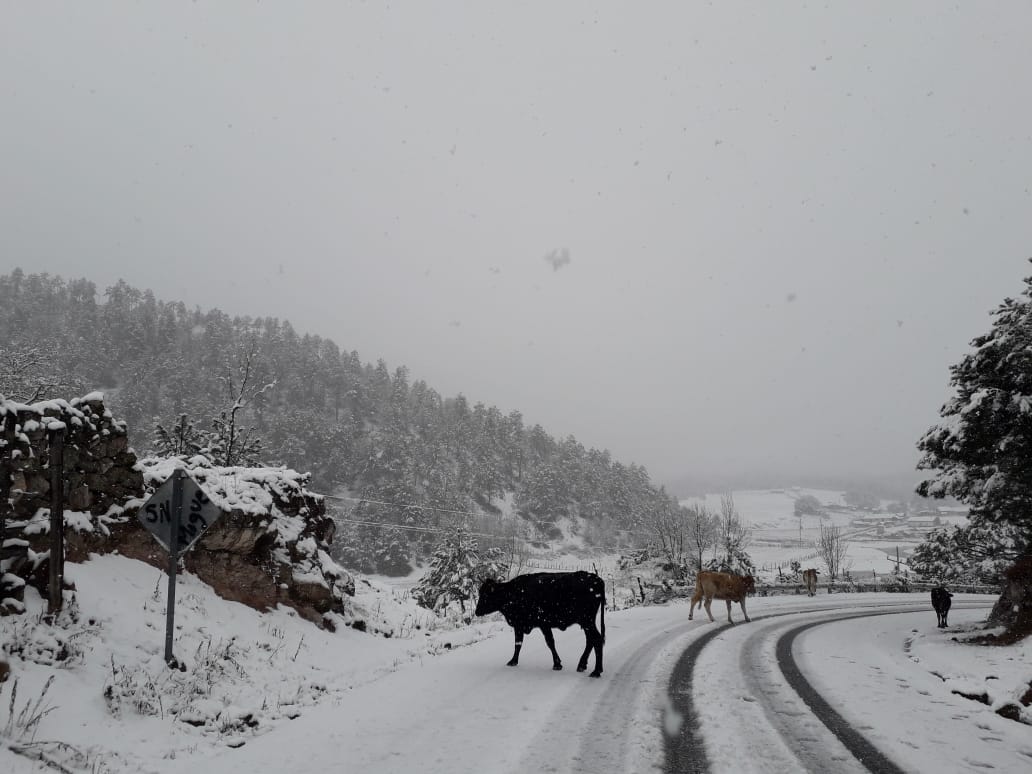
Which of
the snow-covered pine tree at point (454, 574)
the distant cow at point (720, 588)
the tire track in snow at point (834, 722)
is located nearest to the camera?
the tire track in snow at point (834, 722)

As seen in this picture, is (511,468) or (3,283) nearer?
(511,468)

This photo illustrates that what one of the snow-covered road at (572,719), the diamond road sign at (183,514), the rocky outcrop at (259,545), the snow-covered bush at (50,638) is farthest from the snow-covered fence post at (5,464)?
the snow-covered road at (572,719)

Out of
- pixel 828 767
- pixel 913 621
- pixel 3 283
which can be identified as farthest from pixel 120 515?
pixel 3 283

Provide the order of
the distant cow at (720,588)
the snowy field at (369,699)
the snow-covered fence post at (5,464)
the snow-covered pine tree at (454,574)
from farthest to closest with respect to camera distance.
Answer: the snow-covered pine tree at (454,574) → the distant cow at (720,588) → the snow-covered fence post at (5,464) → the snowy field at (369,699)

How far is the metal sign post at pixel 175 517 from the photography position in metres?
7.58

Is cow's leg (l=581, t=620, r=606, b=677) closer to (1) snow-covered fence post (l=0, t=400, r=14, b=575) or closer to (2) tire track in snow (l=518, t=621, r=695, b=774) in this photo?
(2) tire track in snow (l=518, t=621, r=695, b=774)

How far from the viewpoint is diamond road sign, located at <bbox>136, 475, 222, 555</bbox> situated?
25.0 ft

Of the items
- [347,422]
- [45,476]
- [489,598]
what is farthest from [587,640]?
[347,422]

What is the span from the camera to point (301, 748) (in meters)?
5.75

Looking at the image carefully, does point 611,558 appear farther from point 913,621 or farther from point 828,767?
point 828,767

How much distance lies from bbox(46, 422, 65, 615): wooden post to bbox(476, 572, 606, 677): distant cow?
6.23 metres

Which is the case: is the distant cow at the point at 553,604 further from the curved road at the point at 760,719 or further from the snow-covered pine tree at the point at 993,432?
the snow-covered pine tree at the point at 993,432

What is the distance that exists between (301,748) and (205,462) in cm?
945

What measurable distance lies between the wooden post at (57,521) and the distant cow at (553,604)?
20.4ft
